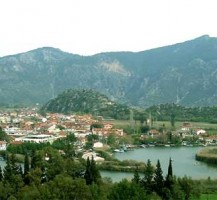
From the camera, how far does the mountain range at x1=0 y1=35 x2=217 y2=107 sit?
139375 mm

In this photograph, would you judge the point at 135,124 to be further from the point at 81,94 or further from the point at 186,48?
the point at 186,48

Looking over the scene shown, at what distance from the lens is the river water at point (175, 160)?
32409 mm

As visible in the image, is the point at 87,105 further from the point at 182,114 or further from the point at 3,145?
the point at 3,145

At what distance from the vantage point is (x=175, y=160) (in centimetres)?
3975

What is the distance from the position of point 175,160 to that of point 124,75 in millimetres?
138162

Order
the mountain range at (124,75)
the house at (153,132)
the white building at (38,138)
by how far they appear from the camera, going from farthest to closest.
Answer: the mountain range at (124,75) < the house at (153,132) < the white building at (38,138)

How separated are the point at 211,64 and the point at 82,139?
104555mm

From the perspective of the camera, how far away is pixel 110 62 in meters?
181

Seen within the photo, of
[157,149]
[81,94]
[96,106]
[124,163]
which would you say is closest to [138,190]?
[124,163]

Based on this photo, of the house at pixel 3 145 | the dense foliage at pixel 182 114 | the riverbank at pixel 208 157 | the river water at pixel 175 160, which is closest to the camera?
the river water at pixel 175 160

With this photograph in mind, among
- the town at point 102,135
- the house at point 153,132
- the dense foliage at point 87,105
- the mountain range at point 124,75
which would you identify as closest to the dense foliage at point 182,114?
the dense foliage at point 87,105

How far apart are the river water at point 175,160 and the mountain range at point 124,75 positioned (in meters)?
80.1

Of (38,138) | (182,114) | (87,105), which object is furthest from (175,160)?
(87,105)

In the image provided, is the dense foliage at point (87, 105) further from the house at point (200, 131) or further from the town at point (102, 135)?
the house at point (200, 131)
